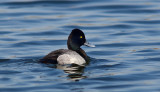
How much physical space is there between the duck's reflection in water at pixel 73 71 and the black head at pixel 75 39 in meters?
0.93

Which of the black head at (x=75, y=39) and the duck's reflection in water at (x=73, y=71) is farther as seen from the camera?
the black head at (x=75, y=39)

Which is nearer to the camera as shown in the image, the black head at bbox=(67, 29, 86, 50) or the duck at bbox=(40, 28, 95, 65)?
the duck at bbox=(40, 28, 95, 65)

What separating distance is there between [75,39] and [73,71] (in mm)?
1437

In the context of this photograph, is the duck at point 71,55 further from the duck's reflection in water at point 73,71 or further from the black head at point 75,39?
the duck's reflection in water at point 73,71

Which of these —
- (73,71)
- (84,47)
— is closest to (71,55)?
(73,71)

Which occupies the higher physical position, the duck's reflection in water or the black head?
the black head

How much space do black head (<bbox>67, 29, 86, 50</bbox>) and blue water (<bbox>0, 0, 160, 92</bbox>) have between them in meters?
0.59

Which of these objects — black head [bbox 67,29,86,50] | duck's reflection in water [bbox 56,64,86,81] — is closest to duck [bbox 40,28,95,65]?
black head [bbox 67,29,86,50]

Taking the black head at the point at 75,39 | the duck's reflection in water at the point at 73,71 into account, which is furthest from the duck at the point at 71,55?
the duck's reflection in water at the point at 73,71

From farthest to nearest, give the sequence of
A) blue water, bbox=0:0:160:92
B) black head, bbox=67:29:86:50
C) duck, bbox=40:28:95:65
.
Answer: black head, bbox=67:29:86:50
duck, bbox=40:28:95:65
blue water, bbox=0:0:160:92

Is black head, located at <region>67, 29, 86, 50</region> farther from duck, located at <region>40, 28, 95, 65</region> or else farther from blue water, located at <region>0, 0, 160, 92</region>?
blue water, located at <region>0, 0, 160, 92</region>

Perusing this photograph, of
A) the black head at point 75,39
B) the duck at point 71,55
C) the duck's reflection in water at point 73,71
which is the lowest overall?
the duck's reflection in water at point 73,71

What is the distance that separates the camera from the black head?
12.3m

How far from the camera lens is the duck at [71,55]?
11.5 m
